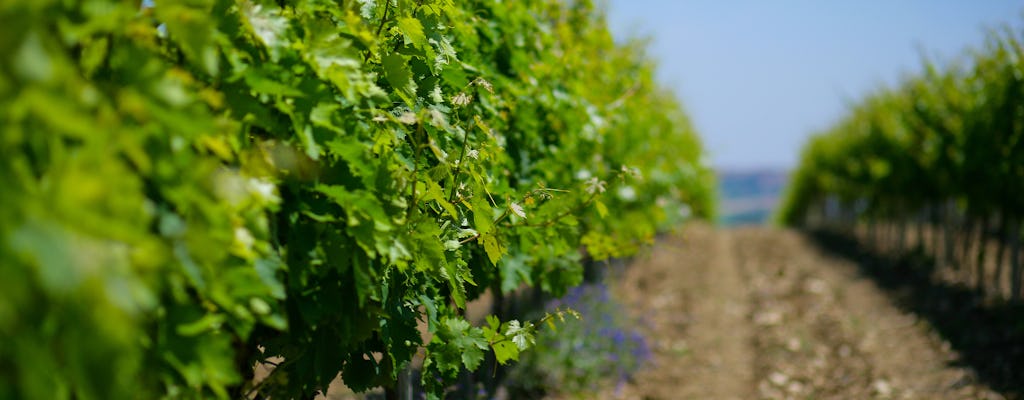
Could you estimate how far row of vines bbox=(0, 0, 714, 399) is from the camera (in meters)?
0.99

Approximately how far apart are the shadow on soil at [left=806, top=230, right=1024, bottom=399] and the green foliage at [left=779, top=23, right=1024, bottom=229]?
115 centimetres

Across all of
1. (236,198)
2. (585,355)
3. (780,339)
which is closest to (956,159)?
(780,339)

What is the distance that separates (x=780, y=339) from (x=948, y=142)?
4985 mm

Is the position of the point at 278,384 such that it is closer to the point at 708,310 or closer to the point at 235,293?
the point at 235,293

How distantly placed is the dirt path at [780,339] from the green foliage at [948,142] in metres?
1.91

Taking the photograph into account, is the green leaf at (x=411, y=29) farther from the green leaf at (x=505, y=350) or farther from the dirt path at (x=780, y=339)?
the dirt path at (x=780, y=339)

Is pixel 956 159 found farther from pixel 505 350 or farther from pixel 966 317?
pixel 505 350

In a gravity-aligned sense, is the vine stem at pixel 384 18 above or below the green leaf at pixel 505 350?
above

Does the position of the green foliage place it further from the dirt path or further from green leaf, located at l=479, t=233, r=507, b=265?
green leaf, located at l=479, t=233, r=507, b=265

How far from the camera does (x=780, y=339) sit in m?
7.78

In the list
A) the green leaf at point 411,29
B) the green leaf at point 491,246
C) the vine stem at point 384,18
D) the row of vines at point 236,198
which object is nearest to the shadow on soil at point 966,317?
the green leaf at point 491,246

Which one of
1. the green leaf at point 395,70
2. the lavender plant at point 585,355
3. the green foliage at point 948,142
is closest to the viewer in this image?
the green leaf at point 395,70

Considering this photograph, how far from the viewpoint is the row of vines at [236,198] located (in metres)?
0.99

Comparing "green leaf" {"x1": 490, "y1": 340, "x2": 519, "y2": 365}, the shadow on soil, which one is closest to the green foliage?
the shadow on soil
